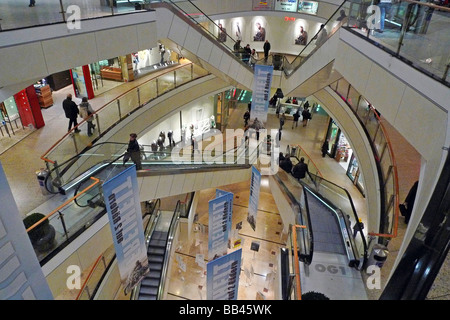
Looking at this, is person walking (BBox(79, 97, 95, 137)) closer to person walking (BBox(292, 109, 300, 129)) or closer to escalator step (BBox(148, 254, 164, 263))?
escalator step (BBox(148, 254, 164, 263))

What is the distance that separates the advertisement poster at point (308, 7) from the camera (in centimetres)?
1708

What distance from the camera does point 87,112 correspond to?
9930 millimetres

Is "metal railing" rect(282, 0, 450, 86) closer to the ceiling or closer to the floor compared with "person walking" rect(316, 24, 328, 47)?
closer to the ceiling

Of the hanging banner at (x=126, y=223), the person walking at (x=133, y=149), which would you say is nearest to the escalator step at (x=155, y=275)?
the hanging banner at (x=126, y=223)

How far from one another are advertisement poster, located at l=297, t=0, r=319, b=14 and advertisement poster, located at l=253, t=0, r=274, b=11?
1.62 metres

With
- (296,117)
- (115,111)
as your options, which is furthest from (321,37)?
(296,117)

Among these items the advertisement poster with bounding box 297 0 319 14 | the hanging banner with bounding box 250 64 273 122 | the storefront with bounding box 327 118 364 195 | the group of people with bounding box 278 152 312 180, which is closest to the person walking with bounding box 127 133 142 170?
the hanging banner with bounding box 250 64 273 122

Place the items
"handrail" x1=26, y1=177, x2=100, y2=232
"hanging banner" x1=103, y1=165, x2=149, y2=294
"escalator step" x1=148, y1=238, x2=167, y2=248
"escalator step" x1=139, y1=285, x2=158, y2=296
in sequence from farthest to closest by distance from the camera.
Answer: "escalator step" x1=148, y1=238, x2=167, y2=248, "escalator step" x1=139, y1=285, x2=158, y2=296, "hanging banner" x1=103, y1=165, x2=149, y2=294, "handrail" x1=26, y1=177, x2=100, y2=232

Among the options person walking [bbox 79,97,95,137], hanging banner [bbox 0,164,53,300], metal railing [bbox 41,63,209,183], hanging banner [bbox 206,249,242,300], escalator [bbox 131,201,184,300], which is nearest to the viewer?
hanging banner [bbox 0,164,53,300]

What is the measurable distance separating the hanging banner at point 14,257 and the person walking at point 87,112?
7803 mm

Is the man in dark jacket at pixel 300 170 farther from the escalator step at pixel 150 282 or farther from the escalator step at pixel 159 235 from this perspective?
the escalator step at pixel 150 282

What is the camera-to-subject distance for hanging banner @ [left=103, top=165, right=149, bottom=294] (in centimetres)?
579

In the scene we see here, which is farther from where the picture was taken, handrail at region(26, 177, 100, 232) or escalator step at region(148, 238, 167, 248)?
escalator step at region(148, 238, 167, 248)
